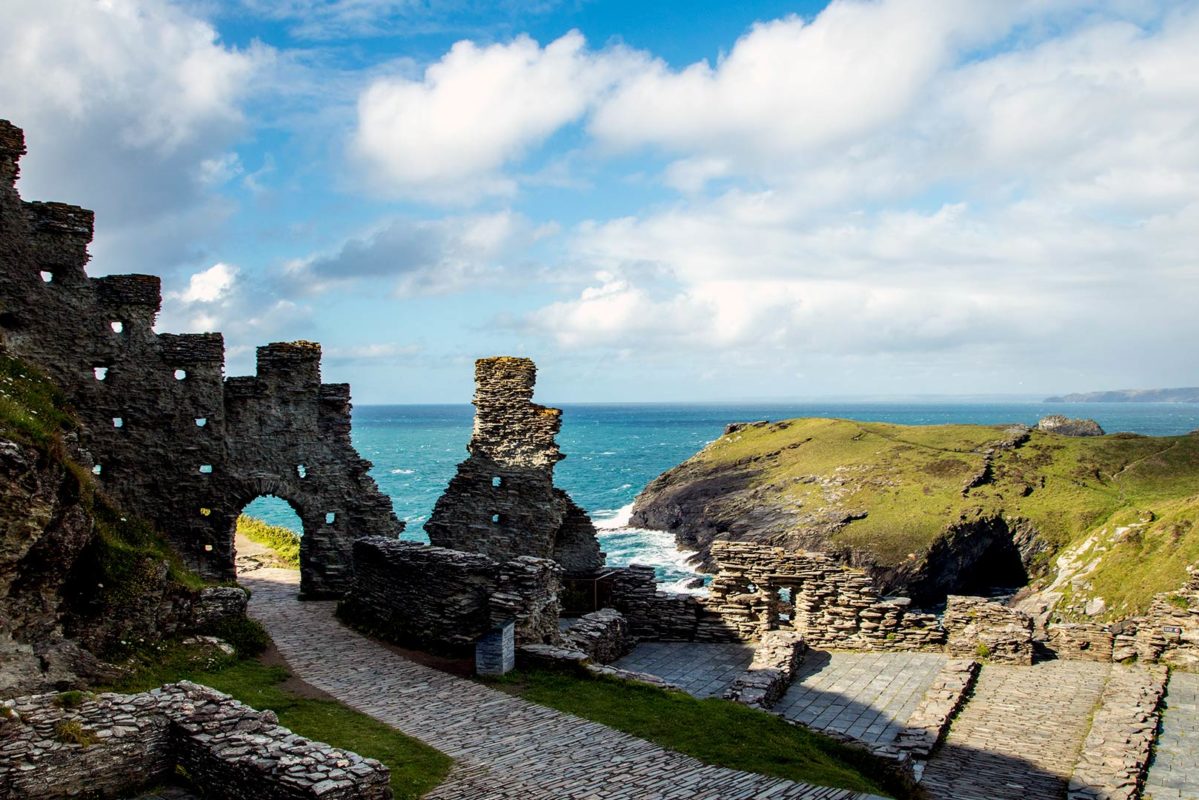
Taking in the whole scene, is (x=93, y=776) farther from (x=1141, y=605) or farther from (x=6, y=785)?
(x=1141, y=605)

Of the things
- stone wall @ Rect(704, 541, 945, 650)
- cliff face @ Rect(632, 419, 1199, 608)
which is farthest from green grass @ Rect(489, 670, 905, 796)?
cliff face @ Rect(632, 419, 1199, 608)

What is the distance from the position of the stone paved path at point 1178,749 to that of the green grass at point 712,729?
4811mm

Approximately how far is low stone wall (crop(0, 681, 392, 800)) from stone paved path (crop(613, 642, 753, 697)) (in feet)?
33.5

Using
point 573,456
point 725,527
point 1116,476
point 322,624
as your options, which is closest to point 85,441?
point 322,624

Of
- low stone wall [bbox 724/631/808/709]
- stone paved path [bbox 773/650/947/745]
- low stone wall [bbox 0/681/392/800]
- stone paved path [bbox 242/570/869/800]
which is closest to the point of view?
low stone wall [bbox 0/681/392/800]

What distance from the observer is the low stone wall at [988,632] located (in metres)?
21.5

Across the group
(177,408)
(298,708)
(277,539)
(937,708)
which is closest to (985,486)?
(937,708)

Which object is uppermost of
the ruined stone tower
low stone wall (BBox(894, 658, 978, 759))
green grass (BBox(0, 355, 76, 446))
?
green grass (BBox(0, 355, 76, 446))

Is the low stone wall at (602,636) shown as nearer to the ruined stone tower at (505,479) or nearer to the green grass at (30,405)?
the ruined stone tower at (505,479)

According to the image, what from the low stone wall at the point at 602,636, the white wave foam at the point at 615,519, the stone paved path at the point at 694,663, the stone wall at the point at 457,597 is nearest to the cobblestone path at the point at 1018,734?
the stone paved path at the point at 694,663

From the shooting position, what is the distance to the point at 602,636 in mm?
21172

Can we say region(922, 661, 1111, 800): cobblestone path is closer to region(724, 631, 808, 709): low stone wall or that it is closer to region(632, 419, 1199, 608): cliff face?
region(724, 631, 808, 709): low stone wall

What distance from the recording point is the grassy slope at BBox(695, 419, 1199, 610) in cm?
4978

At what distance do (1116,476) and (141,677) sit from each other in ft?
189
